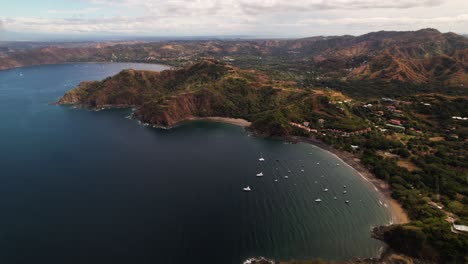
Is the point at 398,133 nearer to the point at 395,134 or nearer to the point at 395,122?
the point at 395,134

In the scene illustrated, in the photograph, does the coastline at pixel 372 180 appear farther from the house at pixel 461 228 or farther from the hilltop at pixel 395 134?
the house at pixel 461 228

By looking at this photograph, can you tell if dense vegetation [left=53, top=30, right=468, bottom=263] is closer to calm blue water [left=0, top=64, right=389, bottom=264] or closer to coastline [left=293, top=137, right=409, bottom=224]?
coastline [left=293, top=137, right=409, bottom=224]

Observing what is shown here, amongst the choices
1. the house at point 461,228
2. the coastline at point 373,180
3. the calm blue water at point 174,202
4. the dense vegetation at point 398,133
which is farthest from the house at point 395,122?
the house at point 461,228

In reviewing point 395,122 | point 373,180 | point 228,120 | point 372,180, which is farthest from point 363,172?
point 228,120

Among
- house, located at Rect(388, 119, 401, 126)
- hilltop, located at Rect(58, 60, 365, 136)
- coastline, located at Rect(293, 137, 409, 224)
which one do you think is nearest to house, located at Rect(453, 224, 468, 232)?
coastline, located at Rect(293, 137, 409, 224)

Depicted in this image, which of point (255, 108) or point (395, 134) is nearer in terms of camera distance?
point (395, 134)

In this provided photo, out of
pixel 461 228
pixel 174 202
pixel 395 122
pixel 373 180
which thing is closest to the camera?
pixel 461 228

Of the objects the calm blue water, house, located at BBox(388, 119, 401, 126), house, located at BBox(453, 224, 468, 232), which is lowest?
the calm blue water

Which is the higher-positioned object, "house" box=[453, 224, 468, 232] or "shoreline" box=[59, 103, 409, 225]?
"house" box=[453, 224, 468, 232]

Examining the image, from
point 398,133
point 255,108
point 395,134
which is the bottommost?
point 398,133

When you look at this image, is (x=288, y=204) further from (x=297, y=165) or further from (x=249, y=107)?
(x=249, y=107)
